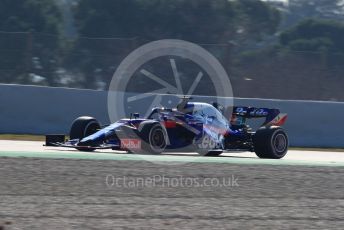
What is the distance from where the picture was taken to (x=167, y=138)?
14352 millimetres

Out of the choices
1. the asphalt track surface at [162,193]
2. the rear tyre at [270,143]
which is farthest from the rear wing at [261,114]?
the asphalt track surface at [162,193]

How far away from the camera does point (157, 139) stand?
45.7ft

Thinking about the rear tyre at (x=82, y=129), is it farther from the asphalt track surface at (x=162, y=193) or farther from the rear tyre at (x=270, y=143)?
the rear tyre at (x=270, y=143)

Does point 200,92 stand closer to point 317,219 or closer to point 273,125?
point 273,125

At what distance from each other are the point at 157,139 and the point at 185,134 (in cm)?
100

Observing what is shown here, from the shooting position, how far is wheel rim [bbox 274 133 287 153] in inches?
583

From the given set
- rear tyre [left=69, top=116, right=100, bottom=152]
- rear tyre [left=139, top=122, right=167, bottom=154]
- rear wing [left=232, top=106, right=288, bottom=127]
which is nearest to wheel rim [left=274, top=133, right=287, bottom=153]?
rear wing [left=232, top=106, right=288, bottom=127]

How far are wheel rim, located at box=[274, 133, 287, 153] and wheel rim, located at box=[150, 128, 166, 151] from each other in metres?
2.17

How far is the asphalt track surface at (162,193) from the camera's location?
752 cm

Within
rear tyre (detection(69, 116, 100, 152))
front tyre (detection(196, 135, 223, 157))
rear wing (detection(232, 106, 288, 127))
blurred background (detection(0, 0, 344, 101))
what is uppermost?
blurred background (detection(0, 0, 344, 101))

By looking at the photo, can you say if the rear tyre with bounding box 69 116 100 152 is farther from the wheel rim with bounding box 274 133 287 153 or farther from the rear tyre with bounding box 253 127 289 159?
the wheel rim with bounding box 274 133 287 153

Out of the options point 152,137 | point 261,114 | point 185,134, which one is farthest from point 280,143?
point 152,137

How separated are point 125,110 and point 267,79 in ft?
14.6

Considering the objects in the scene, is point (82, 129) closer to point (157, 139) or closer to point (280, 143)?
point (157, 139)
